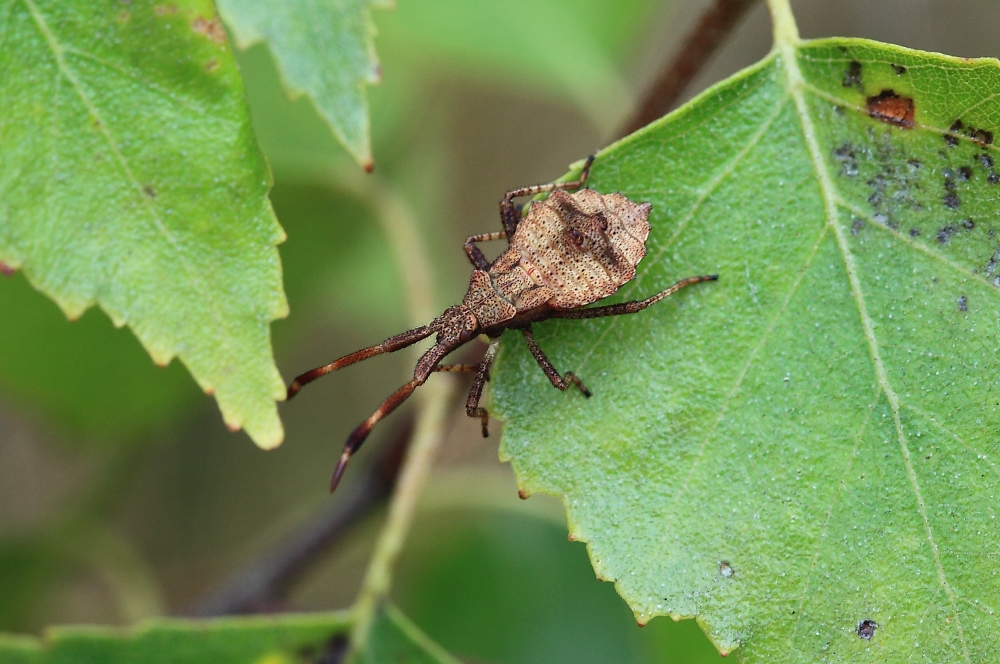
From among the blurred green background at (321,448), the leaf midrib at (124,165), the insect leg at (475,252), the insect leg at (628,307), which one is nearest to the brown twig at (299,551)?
the blurred green background at (321,448)

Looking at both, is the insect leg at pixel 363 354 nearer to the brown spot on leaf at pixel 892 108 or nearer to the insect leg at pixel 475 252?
the insect leg at pixel 475 252

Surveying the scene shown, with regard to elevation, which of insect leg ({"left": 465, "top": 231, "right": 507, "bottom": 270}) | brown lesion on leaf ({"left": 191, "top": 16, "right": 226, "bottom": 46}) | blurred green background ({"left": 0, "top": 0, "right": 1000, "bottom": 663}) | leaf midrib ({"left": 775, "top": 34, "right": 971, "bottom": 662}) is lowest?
blurred green background ({"left": 0, "top": 0, "right": 1000, "bottom": 663})

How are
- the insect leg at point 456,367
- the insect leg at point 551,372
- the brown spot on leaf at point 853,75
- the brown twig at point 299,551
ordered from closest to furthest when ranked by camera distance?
the brown spot on leaf at point 853,75 < the insect leg at point 551,372 < the insect leg at point 456,367 < the brown twig at point 299,551

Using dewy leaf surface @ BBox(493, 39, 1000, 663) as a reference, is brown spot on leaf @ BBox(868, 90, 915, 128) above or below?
above

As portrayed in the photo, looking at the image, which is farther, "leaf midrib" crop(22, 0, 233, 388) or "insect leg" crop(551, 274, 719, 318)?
"insect leg" crop(551, 274, 719, 318)

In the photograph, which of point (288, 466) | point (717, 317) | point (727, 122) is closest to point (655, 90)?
point (727, 122)

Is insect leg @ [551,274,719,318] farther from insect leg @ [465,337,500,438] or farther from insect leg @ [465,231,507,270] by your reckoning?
insect leg @ [465,231,507,270]

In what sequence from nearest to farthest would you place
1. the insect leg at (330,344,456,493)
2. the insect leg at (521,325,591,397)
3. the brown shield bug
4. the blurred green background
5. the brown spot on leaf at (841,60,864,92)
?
1. the brown spot on leaf at (841,60,864,92)
2. the insect leg at (521,325,591,397)
3. the brown shield bug
4. the insect leg at (330,344,456,493)
5. the blurred green background

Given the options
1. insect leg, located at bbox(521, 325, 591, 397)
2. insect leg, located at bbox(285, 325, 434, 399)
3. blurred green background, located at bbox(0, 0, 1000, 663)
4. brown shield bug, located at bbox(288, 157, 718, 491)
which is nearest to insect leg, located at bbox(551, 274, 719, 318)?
brown shield bug, located at bbox(288, 157, 718, 491)
